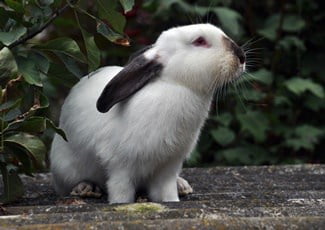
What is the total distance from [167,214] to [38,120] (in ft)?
2.20

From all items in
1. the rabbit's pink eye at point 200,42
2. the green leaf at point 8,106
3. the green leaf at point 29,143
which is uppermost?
the rabbit's pink eye at point 200,42

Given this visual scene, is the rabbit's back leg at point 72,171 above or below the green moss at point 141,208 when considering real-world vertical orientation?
below

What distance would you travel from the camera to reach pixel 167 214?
279 centimetres

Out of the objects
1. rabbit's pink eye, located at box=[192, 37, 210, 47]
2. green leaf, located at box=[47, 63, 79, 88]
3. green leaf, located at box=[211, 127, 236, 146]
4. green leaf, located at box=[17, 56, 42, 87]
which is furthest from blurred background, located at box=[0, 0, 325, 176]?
rabbit's pink eye, located at box=[192, 37, 210, 47]

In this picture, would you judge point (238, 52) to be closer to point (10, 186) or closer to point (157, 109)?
point (157, 109)

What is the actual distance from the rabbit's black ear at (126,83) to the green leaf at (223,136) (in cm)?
221

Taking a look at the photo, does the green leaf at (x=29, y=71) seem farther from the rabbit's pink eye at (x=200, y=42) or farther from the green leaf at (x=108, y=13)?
the rabbit's pink eye at (x=200, y=42)

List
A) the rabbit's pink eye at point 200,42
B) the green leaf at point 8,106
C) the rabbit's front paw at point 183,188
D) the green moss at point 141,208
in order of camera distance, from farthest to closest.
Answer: the rabbit's front paw at point 183,188, the rabbit's pink eye at point 200,42, the green leaf at point 8,106, the green moss at point 141,208

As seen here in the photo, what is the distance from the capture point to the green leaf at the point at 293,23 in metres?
6.00

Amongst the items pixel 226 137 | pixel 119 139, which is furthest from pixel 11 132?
pixel 226 137

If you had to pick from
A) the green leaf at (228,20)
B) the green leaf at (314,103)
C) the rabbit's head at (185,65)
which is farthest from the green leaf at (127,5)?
the green leaf at (314,103)

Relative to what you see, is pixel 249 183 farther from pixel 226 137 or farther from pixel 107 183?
pixel 226 137

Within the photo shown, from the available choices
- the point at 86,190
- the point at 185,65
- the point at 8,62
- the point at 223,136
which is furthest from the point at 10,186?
the point at 223,136

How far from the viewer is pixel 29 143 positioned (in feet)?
10.5
